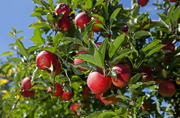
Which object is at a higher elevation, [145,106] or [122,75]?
[122,75]

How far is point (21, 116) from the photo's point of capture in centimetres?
238

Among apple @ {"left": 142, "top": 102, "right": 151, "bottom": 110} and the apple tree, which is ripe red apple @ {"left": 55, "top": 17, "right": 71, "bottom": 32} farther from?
apple @ {"left": 142, "top": 102, "right": 151, "bottom": 110}

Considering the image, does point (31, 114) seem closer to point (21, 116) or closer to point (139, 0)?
point (21, 116)

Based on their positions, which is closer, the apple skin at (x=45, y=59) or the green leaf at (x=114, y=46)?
the green leaf at (x=114, y=46)

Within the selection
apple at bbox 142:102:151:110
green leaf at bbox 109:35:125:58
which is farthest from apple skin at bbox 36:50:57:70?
apple at bbox 142:102:151:110

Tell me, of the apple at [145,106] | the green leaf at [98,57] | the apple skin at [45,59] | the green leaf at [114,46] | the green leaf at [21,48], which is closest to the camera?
the green leaf at [98,57]

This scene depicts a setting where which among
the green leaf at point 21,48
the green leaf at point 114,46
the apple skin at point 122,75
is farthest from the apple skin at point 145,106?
the green leaf at point 21,48

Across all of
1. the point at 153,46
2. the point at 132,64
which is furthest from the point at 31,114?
the point at 153,46

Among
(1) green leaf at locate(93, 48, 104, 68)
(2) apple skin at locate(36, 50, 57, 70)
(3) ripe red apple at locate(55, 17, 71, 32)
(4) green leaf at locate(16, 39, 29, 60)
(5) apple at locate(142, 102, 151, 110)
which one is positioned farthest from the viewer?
(5) apple at locate(142, 102, 151, 110)

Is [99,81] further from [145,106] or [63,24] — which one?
[145,106]

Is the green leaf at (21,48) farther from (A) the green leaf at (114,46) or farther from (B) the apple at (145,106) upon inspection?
(B) the apple at (145,106)

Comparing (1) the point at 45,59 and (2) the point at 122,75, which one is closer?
(2) the point at 122,75

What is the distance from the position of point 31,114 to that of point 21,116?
7.2 inches

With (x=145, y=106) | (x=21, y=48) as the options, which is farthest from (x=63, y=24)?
(x=145, y=106)
